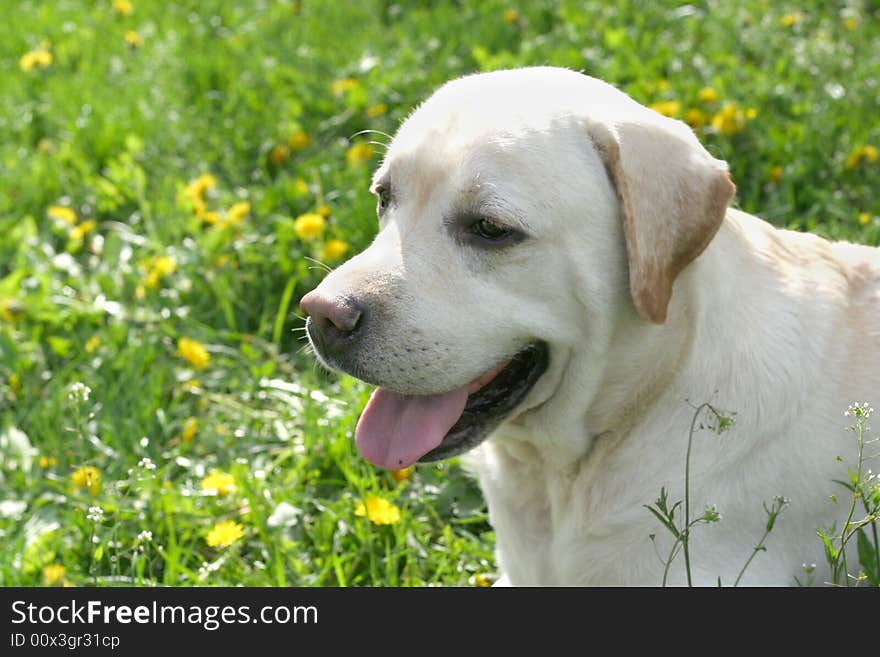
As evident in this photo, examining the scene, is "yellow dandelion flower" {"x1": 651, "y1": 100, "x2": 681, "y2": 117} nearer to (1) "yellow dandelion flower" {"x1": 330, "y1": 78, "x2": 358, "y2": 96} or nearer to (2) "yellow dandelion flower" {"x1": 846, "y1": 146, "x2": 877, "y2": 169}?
(2) "yellow dandelion flower" {"x1": 846, "y1": 146, "x2": 877, "y2": 169}

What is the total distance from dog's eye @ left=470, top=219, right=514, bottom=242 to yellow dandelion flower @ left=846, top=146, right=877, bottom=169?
8.57ft

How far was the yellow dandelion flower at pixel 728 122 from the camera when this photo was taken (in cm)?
514

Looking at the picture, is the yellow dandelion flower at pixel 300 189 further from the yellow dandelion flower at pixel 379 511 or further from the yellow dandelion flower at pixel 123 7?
the yellow dandelion flower at pixel 123 7

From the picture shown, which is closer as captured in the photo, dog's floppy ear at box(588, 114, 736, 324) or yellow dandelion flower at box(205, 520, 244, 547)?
dog's floppy ear at box(588, 114, 736, 324)

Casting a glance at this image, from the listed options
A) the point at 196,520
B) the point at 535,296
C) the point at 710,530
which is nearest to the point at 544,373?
the point at 535,296

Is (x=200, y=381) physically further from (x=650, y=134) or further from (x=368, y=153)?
(x=650, y=134)

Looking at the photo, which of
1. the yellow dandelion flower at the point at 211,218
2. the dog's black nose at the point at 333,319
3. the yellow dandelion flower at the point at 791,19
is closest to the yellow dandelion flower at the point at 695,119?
the yellow dandelion flower at the point at 791,19

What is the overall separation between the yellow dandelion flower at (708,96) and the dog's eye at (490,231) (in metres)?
2.75

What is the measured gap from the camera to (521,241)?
287cm

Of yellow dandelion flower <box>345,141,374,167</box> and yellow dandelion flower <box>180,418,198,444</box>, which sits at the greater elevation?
yellow dandelion flower <box>345,141,374,167</box>

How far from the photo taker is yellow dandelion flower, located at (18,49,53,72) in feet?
20.9

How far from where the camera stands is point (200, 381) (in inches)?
177

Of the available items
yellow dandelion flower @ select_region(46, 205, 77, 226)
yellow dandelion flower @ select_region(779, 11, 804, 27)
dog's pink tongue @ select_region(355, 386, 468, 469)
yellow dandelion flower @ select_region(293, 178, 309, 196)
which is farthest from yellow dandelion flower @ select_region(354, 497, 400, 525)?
yellow dandelion flower @ select_region(779, 11, 804, 27)
